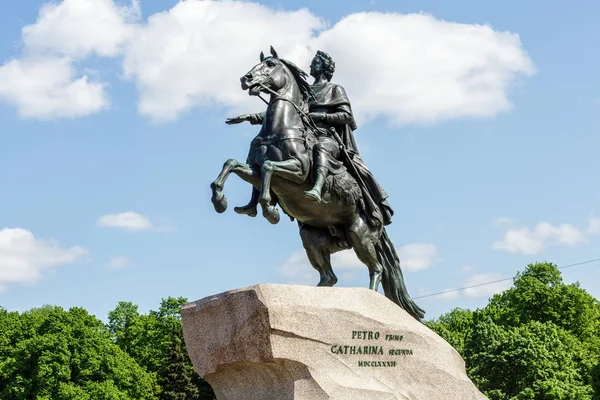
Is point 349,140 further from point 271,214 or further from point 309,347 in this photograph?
point 309,347

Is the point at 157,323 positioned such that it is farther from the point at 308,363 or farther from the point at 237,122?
the point at 308,363

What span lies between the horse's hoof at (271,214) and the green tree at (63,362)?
28.2m

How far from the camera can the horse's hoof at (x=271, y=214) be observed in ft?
39.4

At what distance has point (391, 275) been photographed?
14219 mm

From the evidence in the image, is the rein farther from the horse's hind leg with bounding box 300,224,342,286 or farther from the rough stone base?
the rough stone base

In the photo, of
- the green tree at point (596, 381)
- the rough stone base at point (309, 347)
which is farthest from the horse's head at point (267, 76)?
the green tree at point (596, 381)

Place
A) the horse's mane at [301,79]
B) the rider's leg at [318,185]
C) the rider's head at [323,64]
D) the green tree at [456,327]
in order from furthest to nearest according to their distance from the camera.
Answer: the green tree at [456,327] < the rider's head at [323,64] < the horse's mane at [301,79] < the rider's leg at [318,185]

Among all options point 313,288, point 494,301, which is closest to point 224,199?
point 313,288

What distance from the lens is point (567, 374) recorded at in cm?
3309

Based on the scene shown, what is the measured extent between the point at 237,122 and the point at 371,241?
9.24ft

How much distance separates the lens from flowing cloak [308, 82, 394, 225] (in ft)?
45.3

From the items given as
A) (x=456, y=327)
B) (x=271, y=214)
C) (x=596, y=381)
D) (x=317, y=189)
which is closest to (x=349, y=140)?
(x=317, y=189)

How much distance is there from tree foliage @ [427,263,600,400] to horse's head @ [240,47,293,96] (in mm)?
21853

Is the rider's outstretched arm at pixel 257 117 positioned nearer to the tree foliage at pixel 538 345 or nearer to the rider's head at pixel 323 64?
the rider's head at pixel 323 64
